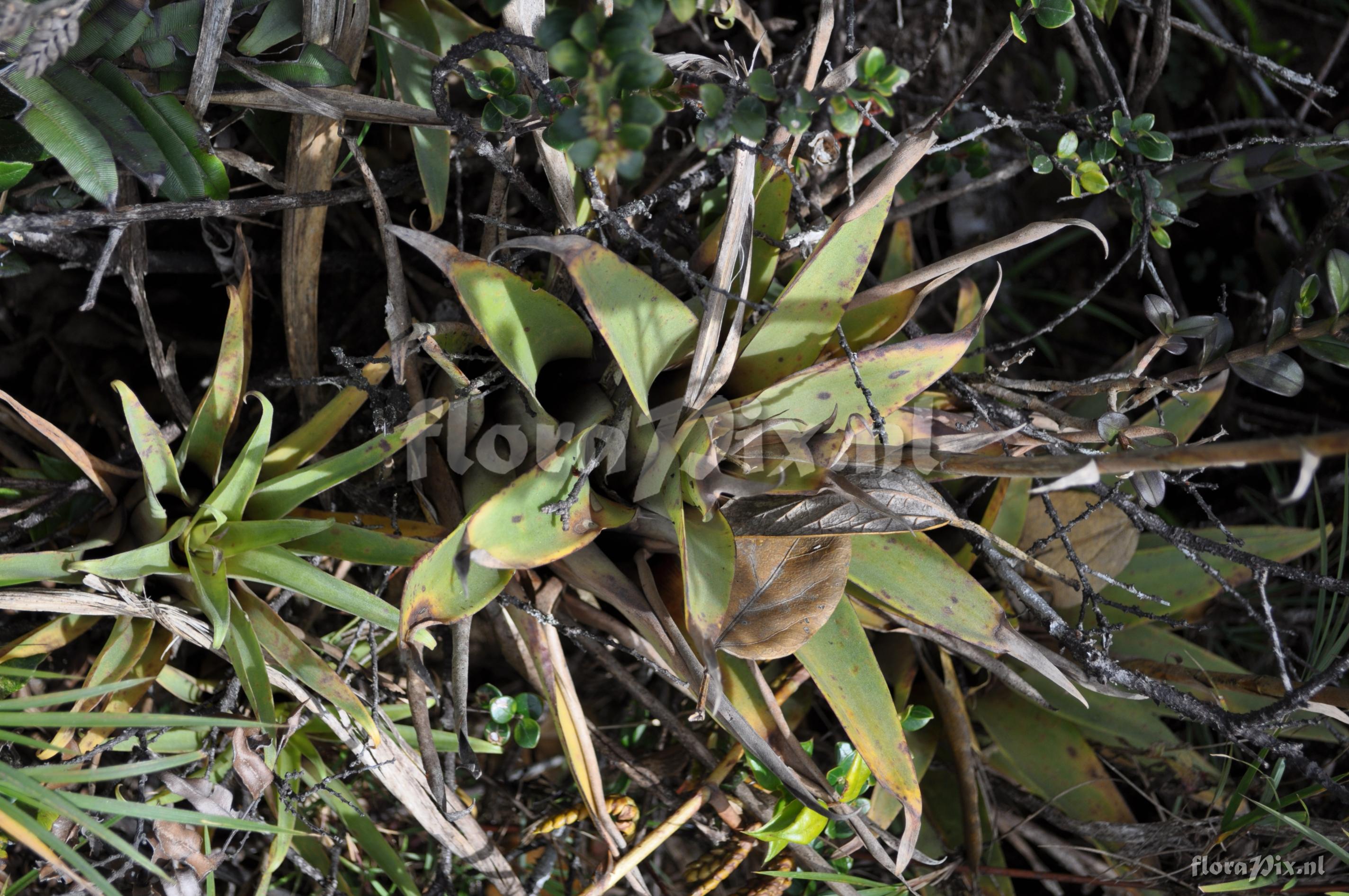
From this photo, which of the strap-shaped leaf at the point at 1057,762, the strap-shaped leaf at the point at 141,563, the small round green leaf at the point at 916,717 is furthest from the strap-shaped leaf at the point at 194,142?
the strap-shaped leaf at the point at 1057,762

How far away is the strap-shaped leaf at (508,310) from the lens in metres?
0.71

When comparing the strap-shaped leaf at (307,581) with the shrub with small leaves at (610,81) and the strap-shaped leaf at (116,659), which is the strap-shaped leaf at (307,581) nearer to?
the strap-shaped leaf at (116,659)

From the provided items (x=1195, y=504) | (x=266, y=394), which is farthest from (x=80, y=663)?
(x=1195, y=504)

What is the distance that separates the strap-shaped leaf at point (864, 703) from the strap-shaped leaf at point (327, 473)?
1.42ft

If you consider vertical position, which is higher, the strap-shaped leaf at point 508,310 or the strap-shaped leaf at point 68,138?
the strap-shaped leaf at point 68,138

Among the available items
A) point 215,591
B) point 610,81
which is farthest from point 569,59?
point 215,591

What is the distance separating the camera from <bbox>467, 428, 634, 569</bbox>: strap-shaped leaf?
0.70 metres

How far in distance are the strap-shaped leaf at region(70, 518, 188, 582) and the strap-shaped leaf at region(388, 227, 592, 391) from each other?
340 mm

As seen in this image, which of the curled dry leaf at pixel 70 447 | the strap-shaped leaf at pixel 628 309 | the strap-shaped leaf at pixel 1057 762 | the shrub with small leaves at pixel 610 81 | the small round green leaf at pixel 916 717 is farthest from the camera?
the strap-shaped leaf at pixel 1057 762

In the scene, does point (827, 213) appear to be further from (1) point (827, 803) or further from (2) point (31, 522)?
(2) point (31, 522)

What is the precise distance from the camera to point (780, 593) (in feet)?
2.60

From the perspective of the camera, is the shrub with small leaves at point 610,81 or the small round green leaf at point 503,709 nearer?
the shrub with small leaves at point 610,81

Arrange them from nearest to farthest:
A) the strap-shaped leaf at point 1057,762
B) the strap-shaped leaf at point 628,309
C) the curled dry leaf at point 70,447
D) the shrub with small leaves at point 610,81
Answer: the shrub with small leaves at point 610,81 → the strap-shaped leaf at point 628,309 → the curled dry leaf at point 70,447 → the strap-shaped leaf at point 1057,762

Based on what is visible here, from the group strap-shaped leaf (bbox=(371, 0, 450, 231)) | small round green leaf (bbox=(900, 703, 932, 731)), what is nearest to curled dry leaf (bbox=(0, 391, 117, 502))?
strap-shaped leaf (bbox=(371, 0, 450, 231))
